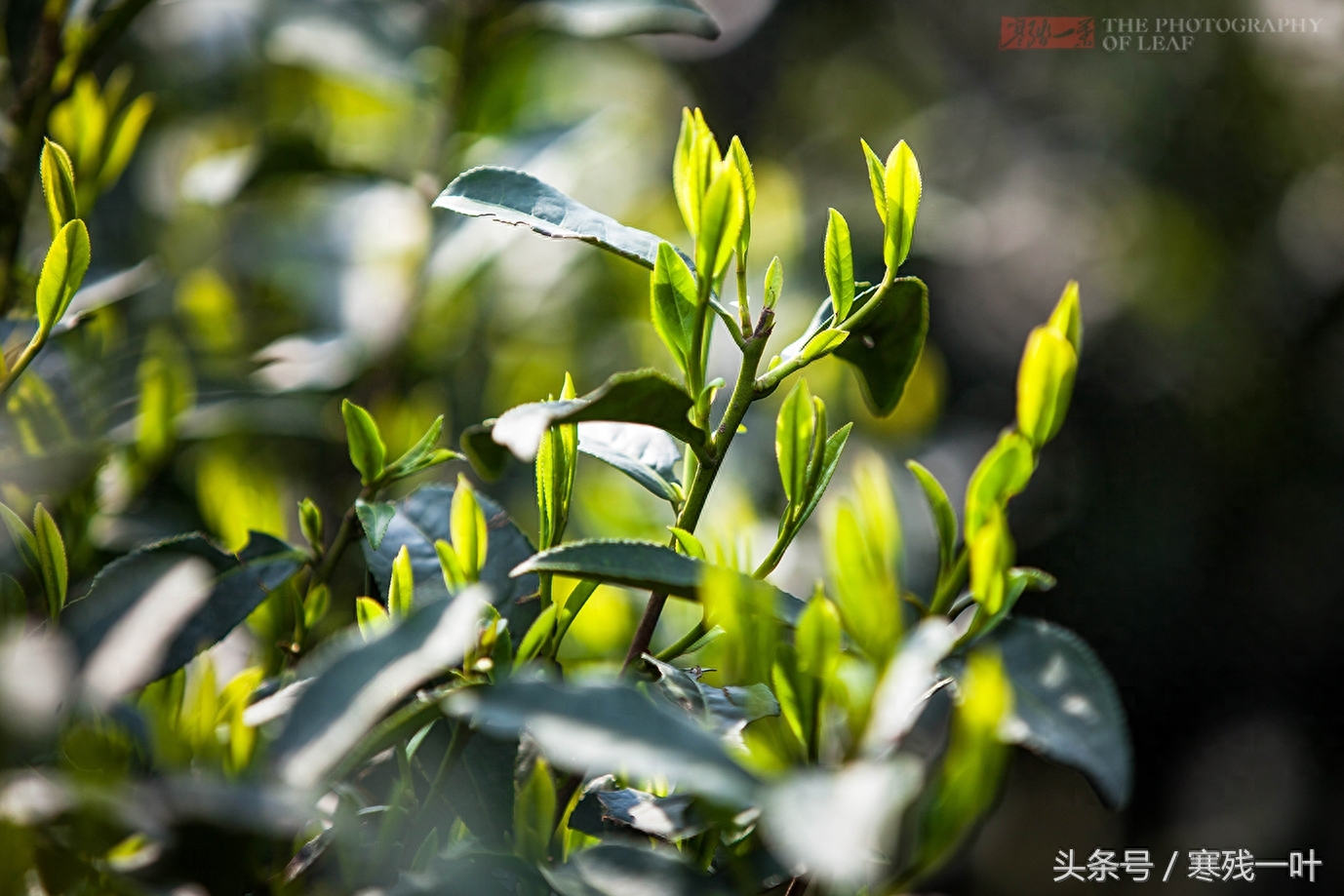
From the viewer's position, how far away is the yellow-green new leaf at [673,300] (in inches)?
14.4

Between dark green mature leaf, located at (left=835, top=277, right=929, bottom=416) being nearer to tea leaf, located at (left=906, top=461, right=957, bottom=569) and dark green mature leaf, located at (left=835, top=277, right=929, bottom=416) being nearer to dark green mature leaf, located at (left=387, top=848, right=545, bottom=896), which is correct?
tea leaf, located at (left=906, top=461, right=957, bottom=569)

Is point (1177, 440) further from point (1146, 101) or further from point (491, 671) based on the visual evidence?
point (491, 671)

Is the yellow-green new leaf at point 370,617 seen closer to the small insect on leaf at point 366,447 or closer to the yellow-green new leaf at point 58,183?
the small insect on leaf at point 366,447

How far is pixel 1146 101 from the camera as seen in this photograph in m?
1.86

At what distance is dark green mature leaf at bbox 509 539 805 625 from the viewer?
318 millimetres

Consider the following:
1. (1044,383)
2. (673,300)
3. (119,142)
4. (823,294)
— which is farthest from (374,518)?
(823,294)

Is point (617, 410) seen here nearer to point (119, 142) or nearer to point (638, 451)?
point (638, 451)

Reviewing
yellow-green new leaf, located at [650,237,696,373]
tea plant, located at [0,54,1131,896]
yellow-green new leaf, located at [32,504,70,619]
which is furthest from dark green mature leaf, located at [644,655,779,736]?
yellow-green new leaf, located at [32,504,70,619]

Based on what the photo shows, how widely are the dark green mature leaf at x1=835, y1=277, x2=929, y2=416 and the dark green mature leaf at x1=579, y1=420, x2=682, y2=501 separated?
0.27 ft

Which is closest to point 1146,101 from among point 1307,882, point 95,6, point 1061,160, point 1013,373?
point 1061,160

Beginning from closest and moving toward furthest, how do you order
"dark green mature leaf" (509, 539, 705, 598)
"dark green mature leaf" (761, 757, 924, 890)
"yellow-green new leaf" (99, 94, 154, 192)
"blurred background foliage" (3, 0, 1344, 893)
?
"dark green mature leaf" (761, 757, 924, 890) < "dark green mature leaf" (509, 539, 705, 598) < "yellow-green new leaf" (99, 94, 154, 192) < "blurred background foliage" (3, 0, 1344, 893)

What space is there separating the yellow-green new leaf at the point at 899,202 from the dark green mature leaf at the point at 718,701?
0.51 ft

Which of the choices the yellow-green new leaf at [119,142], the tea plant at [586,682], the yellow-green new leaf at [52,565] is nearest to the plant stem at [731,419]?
the tea plant at [586,682]

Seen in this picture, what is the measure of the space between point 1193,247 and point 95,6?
1749 millimetres
